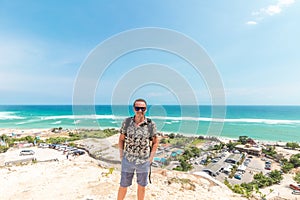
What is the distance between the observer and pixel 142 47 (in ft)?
13.0

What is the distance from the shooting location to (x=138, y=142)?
1971 millimetres

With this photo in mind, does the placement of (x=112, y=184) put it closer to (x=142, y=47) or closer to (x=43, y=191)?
(x=43, y=191)

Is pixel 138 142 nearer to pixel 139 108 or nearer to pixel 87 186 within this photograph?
pixel 139 108

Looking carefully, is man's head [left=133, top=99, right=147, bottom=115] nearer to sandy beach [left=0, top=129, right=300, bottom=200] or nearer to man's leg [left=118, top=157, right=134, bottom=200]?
man's leg [left=118, top=157, right=134, bottom=200]

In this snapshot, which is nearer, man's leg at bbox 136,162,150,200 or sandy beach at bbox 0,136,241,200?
man's leg at bbox 136,162,150,200

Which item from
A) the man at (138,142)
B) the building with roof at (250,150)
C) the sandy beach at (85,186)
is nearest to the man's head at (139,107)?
the man at (138,142)

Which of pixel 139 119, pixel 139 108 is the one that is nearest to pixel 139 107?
pixel 139 108

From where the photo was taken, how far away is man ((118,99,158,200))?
1973 mm

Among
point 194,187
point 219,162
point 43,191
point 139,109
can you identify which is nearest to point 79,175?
point 43,191

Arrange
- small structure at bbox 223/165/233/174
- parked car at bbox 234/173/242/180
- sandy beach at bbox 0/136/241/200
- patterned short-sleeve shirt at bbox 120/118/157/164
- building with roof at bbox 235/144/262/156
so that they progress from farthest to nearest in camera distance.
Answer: building with roof at bbox 235/144/262/156
small structure at bbox 223/165/233/174
parked car at bbox 234/173/242/180
sandy beach at bbox 0/136/241/200
patterned short-sleeve shirt at bbox 120/118/157/164

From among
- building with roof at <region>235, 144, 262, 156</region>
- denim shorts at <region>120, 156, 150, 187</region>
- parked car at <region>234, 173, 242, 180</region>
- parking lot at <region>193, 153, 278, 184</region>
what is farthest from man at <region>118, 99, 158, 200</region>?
building with roof at <region>235, 144, 262, 156</region>

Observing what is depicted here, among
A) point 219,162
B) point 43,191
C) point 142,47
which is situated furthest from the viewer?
point 219,162

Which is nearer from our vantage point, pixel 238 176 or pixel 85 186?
pixel 85 186

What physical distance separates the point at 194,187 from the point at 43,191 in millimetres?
3002
